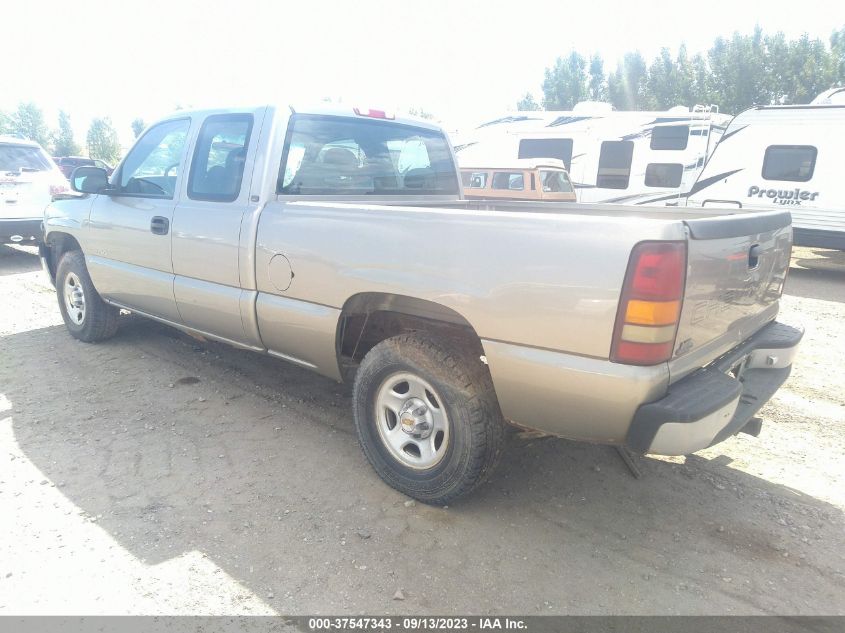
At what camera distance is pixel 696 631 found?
2156 mm

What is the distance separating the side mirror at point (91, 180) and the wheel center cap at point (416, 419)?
303cm

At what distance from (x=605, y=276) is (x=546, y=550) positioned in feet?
4.25

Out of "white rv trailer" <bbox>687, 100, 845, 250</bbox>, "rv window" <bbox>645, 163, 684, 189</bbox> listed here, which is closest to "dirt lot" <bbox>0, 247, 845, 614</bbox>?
"white rv trailer" <bbox>687, 100, 845, 250</bbox>

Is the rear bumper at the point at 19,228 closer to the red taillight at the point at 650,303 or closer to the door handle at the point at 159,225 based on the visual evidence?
the door handle at the point at 159,225

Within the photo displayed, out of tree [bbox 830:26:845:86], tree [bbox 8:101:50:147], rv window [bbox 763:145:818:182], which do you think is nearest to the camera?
rv window [bbox 763:145:818:182]

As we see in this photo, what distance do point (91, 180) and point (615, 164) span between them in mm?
10988

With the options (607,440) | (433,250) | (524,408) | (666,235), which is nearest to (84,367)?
(433,250)

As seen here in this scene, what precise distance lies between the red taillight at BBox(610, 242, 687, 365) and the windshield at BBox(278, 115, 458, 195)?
84.2 inches

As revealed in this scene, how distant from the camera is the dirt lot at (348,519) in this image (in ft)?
7.62

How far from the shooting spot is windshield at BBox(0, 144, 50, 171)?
28.7 feet

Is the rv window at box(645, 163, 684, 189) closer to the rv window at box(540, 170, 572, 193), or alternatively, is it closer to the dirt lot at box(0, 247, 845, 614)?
the rv window at box(540, 170, 572, 193)

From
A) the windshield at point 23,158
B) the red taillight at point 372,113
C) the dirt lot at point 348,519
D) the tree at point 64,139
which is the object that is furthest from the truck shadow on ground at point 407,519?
the tree at point 64,139

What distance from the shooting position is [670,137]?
40.0ft

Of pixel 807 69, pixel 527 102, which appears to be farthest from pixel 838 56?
pixel 527 102
